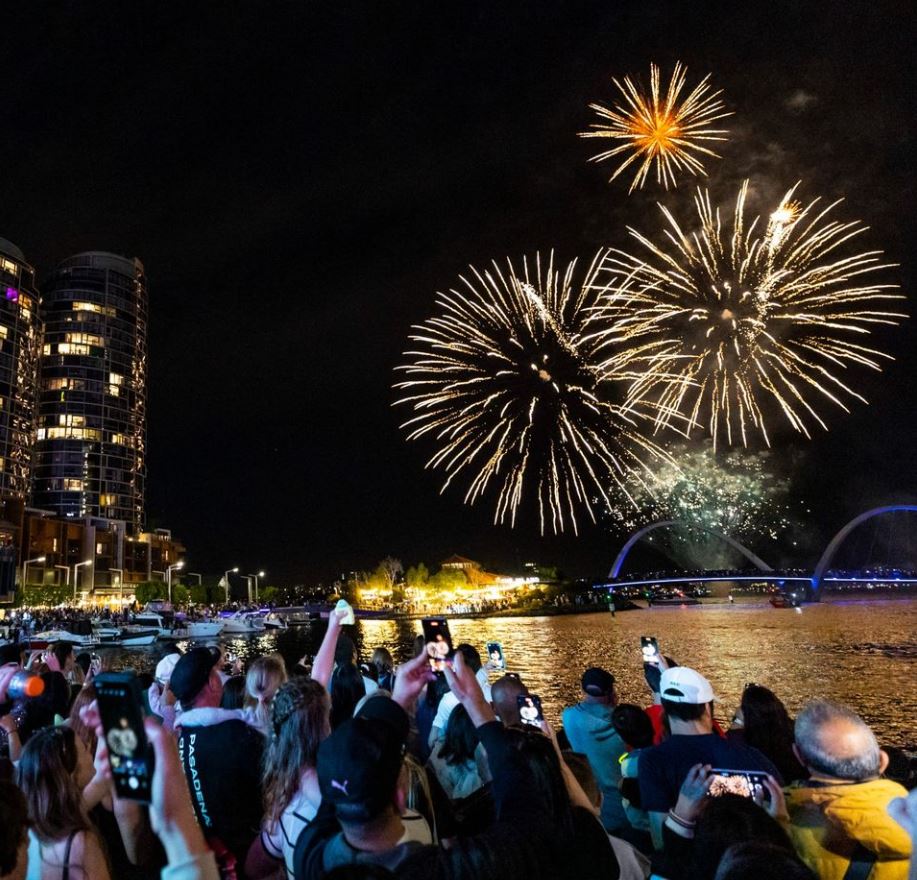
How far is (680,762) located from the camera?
3.76m

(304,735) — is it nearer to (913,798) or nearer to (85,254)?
(913,798)

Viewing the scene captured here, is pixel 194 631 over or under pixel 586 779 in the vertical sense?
under

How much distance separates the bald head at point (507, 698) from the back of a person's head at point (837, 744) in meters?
2.17

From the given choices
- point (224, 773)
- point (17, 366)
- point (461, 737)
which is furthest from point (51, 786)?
point (17, 366)

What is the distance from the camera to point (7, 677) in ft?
20.6

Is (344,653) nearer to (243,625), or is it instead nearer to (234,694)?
(234,694)

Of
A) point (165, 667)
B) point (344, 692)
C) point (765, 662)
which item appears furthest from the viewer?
point (765, 662)

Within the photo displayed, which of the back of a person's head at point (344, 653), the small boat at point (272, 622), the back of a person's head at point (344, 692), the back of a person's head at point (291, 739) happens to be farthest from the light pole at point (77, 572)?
the back of a person's head at point (291, 739)

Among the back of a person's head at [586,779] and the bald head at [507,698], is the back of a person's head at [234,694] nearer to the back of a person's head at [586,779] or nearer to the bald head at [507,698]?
the bald head at [507,698]

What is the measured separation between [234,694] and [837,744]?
5268mm

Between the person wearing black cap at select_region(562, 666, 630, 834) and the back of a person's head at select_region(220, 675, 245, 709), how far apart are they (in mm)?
3123

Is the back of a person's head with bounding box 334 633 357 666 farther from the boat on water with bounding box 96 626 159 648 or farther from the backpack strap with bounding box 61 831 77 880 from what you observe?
the boat on water with bounding box 96 626 159 648

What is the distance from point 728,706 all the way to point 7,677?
1950 cm

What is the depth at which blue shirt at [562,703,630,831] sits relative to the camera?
574 cm
